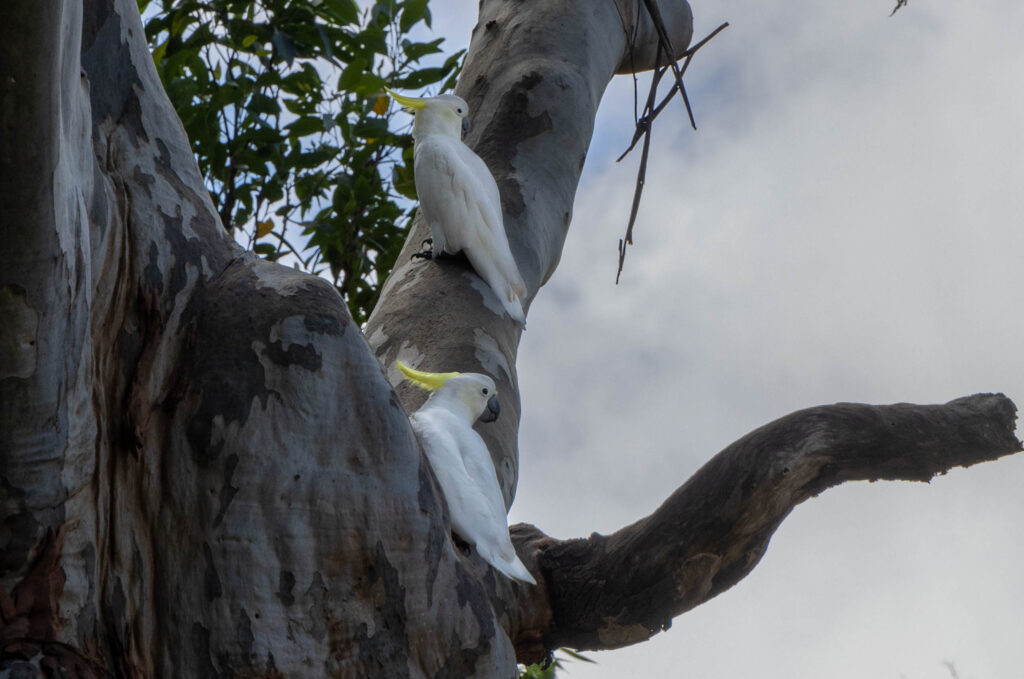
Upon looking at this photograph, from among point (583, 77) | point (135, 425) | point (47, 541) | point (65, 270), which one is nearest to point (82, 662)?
point (47, 541)

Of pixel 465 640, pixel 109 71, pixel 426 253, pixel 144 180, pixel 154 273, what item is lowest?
pixel 465 640

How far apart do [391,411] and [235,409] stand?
6.2 inches

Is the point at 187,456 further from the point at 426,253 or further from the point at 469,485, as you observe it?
the point at 426,253

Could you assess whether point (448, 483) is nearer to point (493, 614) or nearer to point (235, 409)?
point (493, 614)

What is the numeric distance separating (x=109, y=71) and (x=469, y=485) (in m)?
0.65

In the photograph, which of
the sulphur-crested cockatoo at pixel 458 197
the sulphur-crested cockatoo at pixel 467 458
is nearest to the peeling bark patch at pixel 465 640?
the sulphur-crested cockatoo at pixel 467 458

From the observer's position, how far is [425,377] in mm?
1636

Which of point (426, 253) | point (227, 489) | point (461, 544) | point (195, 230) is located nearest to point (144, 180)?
point (195, 230)

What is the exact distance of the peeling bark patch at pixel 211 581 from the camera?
0.99m

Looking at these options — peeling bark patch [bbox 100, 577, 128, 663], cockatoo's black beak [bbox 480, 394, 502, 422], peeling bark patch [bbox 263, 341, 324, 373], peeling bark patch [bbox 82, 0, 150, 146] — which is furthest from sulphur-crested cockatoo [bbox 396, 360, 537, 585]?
peeling bark patch [bbox 82, 0, 150, 146]

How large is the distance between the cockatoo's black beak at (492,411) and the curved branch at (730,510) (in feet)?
0.75

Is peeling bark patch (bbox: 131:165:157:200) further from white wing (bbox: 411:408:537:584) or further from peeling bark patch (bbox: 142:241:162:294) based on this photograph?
white wing (bbox: 411:408:537:584)

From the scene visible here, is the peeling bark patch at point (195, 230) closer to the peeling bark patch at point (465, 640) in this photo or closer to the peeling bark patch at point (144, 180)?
the peeling bark patch at point (144, 180)

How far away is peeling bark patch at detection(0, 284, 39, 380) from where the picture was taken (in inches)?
30.6
